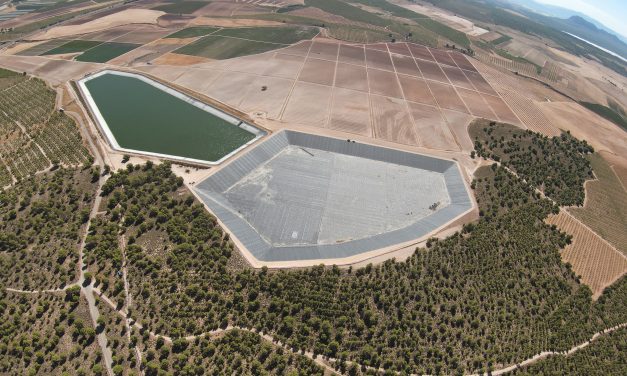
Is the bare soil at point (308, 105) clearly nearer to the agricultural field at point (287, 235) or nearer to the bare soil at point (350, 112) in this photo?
the agricultural field at point (287, 235)

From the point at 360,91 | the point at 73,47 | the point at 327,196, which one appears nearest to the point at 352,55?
the point at 360,91

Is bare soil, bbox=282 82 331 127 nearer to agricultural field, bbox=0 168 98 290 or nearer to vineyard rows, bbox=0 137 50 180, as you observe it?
agricultural field, bbox=0 168 98 290

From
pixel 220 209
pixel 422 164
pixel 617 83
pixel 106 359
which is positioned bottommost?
pixel 106 359

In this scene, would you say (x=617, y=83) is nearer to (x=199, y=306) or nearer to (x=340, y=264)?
(x=340, y=264)

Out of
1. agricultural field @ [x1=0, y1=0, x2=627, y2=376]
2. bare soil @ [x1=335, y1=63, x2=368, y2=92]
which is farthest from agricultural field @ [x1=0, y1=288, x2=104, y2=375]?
bare soil @ [x1=335, y1=63, x2=368, y2=92]

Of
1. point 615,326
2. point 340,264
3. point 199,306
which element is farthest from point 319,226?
point 615,326
